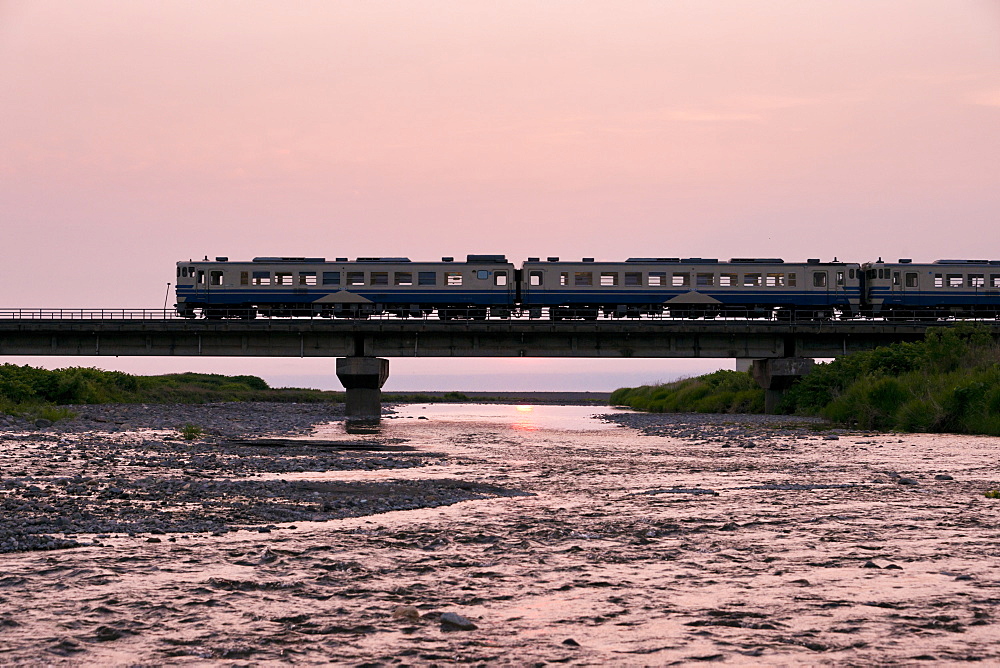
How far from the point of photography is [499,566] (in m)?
8.77

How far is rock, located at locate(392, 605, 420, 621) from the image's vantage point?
6.95 meters

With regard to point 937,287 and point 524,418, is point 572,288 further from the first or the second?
point 937,287

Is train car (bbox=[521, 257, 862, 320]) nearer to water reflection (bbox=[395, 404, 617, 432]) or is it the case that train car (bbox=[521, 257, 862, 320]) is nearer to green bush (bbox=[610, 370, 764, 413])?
green bush (bbox=[610, 370, 764, 413])

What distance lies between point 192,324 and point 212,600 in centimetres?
5011


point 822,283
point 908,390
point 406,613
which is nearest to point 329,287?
point 822,283

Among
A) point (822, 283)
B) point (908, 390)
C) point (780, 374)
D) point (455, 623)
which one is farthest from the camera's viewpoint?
point (822, 283)

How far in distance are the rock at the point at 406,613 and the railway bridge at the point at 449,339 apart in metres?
47.6

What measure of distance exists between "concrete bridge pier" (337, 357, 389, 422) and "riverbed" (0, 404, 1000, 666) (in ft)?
116

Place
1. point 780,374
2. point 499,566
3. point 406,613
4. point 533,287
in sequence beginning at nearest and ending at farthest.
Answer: point 406,613
point 499,566
point 780,374
point 533,287

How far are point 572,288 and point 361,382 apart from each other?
14.4 metres

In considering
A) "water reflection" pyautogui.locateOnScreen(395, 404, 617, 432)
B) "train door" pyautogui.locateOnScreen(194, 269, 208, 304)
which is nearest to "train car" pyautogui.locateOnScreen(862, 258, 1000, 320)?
"water reflection" pyautogui.locateOnScreen(395, 404, 617, 432)

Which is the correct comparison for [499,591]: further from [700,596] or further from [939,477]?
[939,477]

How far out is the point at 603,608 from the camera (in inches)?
283

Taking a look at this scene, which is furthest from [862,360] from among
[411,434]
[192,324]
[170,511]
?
[170,511]
